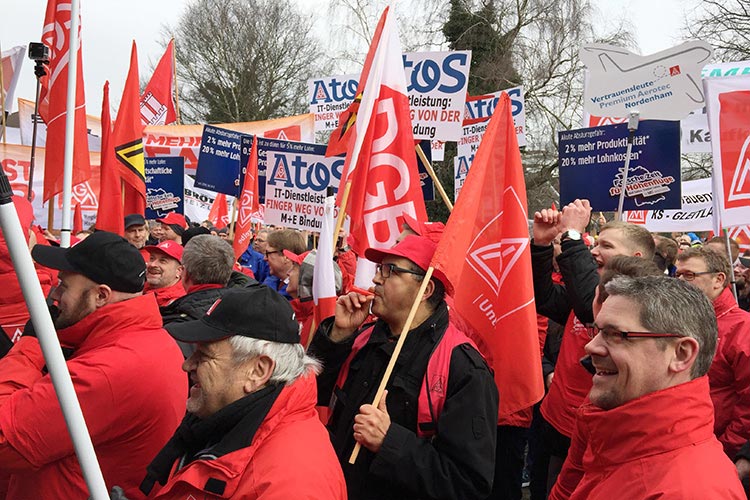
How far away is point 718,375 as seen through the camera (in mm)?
4152

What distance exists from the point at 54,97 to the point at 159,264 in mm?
1382

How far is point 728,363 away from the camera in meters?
4.12

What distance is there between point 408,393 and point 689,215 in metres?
8.77

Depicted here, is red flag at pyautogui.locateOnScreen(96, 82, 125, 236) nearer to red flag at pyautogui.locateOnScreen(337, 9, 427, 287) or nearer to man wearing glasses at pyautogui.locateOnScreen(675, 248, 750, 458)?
red flag at pyautogui.locateOnScreen(337, 9, 427, 287)

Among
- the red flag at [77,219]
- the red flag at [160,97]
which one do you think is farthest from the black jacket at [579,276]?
the red flag at [160,97]

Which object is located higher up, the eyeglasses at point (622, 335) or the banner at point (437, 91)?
the banner at point (437, 91)

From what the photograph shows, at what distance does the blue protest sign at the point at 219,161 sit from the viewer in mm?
10469

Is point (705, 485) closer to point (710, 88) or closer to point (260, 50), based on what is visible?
point (710, 88)

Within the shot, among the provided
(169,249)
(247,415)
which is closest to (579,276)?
(247,415)

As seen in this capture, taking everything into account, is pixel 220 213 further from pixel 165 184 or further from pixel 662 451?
pixel 662 451

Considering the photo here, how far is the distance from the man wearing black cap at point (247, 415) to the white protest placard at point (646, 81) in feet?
15.4

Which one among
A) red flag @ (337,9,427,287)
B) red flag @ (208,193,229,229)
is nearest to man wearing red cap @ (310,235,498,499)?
red flag @ (337,9,427,287)

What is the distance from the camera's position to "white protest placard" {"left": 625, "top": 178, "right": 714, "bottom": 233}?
1055 cm

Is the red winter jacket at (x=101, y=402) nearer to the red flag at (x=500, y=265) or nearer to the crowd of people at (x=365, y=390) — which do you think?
the crowd of people at (x=365, y=390)
